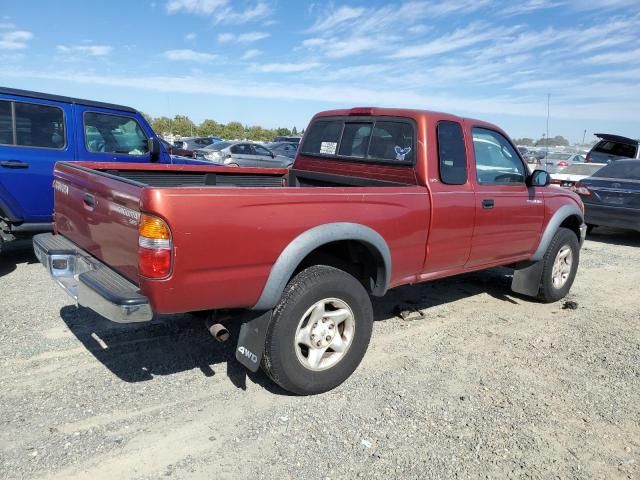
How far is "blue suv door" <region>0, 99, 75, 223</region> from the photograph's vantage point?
5.53 m

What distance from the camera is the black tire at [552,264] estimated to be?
514 centimetres

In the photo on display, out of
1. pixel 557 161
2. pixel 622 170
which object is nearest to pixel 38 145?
pixel 622 170

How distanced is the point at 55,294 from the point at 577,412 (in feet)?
15.1

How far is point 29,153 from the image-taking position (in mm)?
5676

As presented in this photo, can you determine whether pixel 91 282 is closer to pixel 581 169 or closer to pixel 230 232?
pixel 230 232

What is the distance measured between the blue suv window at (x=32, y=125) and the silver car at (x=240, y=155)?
11.9m

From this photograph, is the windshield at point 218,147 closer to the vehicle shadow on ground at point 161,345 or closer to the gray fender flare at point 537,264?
the vehicle shadow on ground at point 161,345

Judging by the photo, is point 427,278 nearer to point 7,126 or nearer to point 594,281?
point 594,281

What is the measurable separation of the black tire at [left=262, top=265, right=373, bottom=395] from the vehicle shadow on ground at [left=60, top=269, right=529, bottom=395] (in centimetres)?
27

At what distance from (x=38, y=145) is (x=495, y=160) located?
200 inches

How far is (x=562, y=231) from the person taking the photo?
530 centimetres

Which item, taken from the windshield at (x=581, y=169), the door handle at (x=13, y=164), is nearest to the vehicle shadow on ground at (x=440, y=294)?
the door handle at (x=13, y=164)

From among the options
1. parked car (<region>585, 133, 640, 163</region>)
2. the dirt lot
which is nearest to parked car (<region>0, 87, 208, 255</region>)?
the dirt lot

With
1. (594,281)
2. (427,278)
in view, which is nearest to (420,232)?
(427,278)
